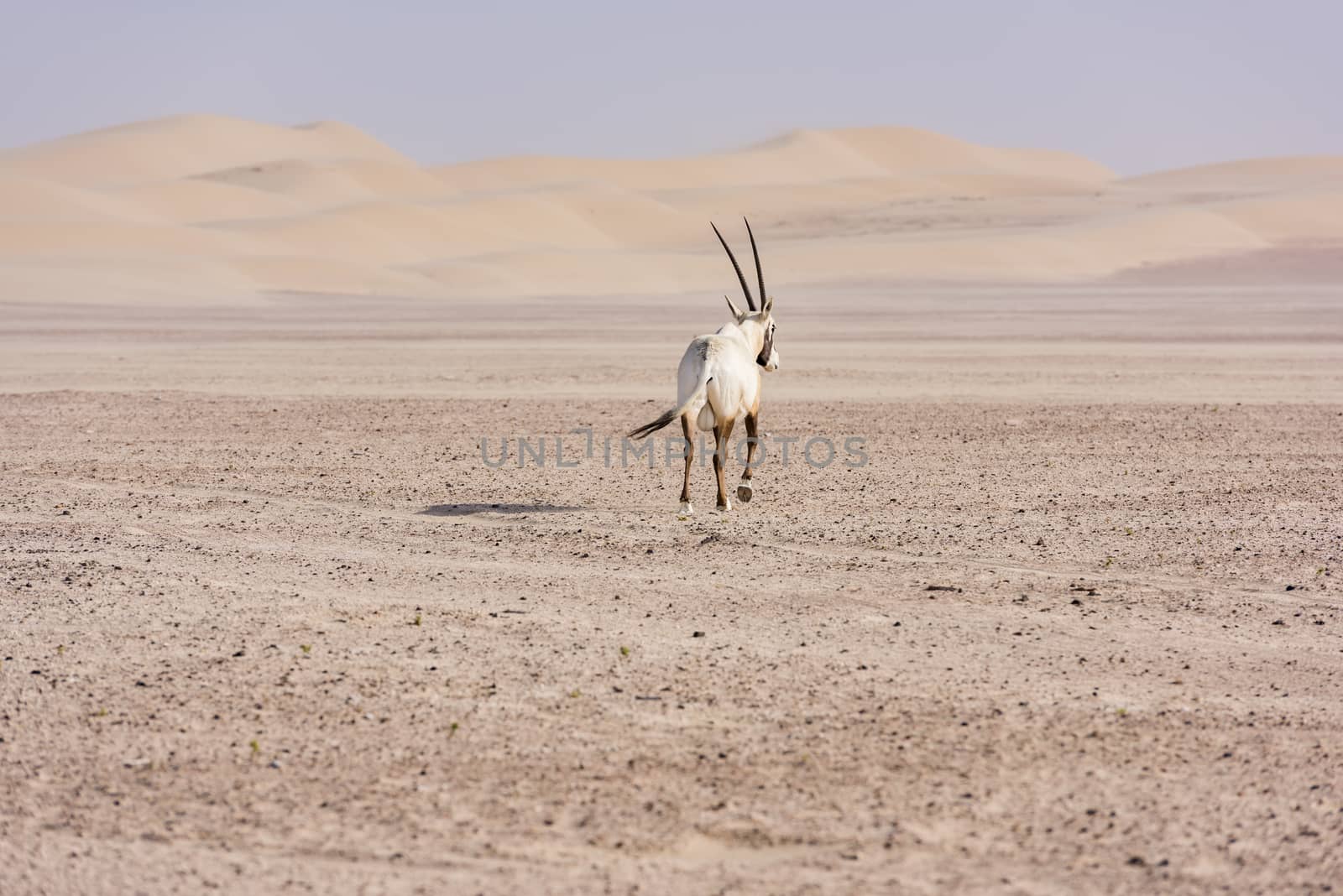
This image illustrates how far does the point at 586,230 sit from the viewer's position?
118250 mm

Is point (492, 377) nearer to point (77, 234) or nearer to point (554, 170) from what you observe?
point (77, 234)

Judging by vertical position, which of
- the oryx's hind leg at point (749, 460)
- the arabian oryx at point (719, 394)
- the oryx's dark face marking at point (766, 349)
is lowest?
the oryx's hind leg at point (749, 460)

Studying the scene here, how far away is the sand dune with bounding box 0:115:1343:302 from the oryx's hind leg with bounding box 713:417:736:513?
48106 millimetres

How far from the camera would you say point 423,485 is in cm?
1314

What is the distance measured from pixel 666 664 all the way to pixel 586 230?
368 feet

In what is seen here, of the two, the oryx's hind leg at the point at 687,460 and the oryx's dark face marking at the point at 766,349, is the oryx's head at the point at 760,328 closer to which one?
the oryx's dark face marking at the point at 766,349

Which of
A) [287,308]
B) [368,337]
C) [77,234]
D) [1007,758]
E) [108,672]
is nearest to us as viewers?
[1007,758]

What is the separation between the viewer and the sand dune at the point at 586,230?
73.2 metres

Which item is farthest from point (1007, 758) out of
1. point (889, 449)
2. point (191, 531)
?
point (889, 449)

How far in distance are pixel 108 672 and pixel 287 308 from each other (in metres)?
46.4

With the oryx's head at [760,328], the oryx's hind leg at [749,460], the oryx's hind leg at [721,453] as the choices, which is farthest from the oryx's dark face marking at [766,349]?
the oryx's hind leg at [721,453]

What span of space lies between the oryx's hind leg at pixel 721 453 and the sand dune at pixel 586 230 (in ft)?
158

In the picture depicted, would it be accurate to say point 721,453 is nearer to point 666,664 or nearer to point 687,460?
point 687,460

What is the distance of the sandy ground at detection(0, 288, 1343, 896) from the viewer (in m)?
5.37
